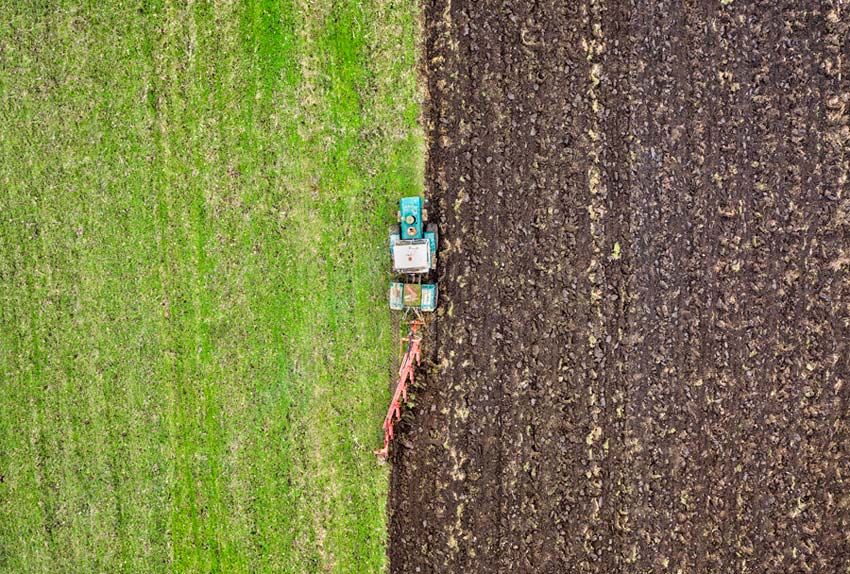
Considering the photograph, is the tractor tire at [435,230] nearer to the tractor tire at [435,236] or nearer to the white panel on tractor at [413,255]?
the tractor tire at [435,236]

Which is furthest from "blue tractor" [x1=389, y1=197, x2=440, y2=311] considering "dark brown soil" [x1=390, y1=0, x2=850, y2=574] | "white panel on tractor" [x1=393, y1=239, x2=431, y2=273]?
"dark brown soil" [x1=390, y1=0, x2=850, y2=574]

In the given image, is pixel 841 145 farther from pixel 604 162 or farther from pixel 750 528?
pixel 750 528

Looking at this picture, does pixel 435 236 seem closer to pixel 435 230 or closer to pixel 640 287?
pixel 435 230

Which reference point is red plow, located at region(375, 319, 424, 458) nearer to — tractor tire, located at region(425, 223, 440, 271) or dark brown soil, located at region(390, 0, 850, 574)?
dark brown soil, located at region(390, 0, 850, 574)

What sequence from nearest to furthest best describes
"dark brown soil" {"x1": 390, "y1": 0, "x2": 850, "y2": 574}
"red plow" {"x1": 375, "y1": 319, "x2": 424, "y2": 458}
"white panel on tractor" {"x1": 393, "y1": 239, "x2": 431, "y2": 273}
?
"white panel on tractor" {"x1": 393, "y1": 239, "x2": 431, "y2": 273} < "dark brown soil" {"x1": 390, "y1": 0, "x2": 850, "y2": 574} < "red plow" {"x1": 375, "y1": 319, "x2": 424, "y2": 458}

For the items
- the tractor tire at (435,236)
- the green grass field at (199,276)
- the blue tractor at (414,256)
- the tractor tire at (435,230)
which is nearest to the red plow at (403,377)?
the green grass field at (199,276)

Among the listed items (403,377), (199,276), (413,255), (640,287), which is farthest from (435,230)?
(199,276)
